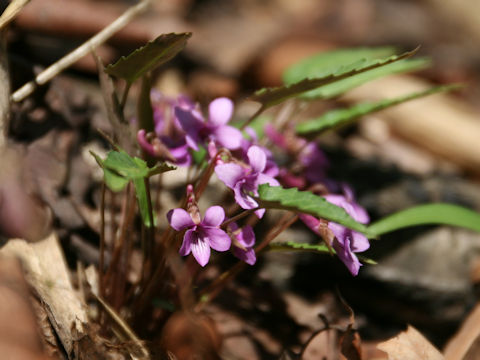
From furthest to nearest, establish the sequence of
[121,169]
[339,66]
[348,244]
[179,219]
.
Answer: [339,66]
[348,244]
[179,219]
[121,169]

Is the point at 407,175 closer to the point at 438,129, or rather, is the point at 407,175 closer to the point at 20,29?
the point at 438,129

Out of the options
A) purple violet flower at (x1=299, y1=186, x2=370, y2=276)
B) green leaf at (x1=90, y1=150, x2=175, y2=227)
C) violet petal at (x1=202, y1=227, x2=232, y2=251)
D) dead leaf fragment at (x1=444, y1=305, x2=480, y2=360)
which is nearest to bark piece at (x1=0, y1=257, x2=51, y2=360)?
green leaf at (x1=90, y1=150, x2=175, y2=227)

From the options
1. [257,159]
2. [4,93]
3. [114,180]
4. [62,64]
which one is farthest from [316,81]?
[4,93]

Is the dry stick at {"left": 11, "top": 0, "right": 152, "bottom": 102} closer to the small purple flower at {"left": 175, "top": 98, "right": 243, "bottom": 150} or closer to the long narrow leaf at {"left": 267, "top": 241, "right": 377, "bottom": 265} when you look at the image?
the small purple flower at {"left": 175, "top": 98, "right": 243, "bottom": 150}

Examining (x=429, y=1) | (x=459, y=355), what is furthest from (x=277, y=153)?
(x=429, y=1)

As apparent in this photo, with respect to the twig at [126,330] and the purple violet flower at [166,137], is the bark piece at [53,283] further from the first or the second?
the purple violet flower at [166,137]

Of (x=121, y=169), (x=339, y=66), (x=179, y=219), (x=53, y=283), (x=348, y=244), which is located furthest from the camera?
(x=339, y=66)

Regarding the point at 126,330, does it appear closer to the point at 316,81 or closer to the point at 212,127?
the point at 212,127
